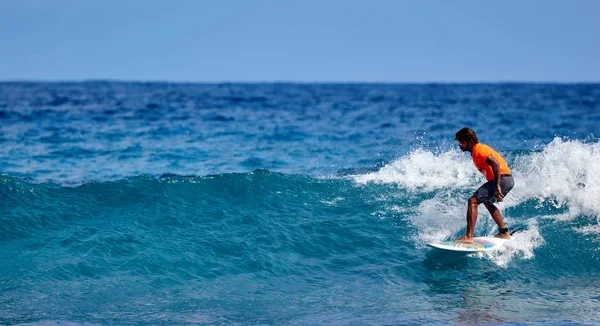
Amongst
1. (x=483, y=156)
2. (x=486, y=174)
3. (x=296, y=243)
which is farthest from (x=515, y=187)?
(x=296, y=243)

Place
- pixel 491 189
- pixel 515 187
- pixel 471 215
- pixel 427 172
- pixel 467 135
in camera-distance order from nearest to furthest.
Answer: pixel 467 135 → pixel 491 189 → pixel 471 215 → pixel 515 187 → pixel 427 172

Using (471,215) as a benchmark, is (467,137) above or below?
above

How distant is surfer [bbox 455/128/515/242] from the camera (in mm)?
9430

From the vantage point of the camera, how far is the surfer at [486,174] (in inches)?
371

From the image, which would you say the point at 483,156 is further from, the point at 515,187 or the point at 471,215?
the point at 515,187

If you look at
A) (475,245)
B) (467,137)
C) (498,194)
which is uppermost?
(467,137)

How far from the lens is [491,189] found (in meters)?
9.62

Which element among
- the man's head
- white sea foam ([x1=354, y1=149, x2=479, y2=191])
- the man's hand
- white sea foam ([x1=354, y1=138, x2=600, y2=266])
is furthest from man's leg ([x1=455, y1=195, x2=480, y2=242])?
white sea foam ([x1=354, y1=149, x2=479, y2=191])

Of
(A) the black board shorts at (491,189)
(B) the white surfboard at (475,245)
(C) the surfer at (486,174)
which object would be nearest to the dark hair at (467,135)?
(C) the surfer at (486,174)

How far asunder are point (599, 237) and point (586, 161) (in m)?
1.91

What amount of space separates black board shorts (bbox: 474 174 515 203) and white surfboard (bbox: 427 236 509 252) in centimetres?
65

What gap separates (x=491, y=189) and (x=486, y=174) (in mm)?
234

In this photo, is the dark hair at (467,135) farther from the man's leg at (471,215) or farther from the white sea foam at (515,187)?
the white sea foam at (515,187)

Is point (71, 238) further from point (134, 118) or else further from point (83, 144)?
point (134, 118)
